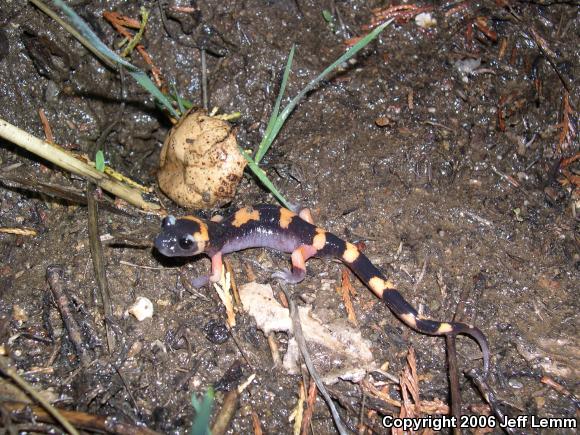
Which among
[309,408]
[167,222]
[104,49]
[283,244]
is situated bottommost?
[309,408]

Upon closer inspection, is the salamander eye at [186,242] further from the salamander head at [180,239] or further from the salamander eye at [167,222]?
the salamander eye at [167,222]

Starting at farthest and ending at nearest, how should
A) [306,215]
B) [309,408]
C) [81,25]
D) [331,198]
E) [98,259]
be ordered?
[331,198], [306,215], [98,259], [309,408], [81,25]

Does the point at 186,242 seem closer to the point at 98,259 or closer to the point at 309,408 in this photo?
the point at 98,259

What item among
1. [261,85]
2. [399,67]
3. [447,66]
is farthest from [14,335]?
[447,66]

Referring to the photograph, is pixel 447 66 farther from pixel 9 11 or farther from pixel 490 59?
pixel 9 11

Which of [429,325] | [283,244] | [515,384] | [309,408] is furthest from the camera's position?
[283,244]

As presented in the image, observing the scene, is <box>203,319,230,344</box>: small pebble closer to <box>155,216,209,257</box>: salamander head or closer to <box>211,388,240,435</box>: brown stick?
<box>211,388,240,435</box>: brown stick

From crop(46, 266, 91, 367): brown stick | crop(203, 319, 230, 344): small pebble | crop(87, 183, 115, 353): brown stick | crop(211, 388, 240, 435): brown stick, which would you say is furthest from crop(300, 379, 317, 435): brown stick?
crop(46, 266, 91, 367): brown stick

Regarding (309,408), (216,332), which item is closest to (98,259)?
(216,332)
